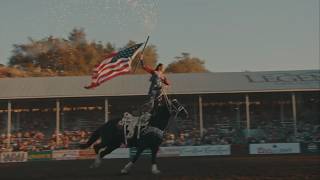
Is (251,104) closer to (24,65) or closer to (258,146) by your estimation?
(258,146)

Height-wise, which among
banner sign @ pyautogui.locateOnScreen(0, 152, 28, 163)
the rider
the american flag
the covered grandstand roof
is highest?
the covered grandstand roof

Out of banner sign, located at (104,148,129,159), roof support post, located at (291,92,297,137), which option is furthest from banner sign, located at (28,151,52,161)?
roof support post, located at (291,92,297,137)

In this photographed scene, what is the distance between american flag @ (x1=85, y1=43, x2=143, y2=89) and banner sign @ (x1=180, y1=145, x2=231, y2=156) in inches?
563

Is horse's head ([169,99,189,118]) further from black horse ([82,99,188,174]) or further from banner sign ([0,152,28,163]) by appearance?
banner sign ([0,152,28,163])

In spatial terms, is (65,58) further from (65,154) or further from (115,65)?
(115,65)

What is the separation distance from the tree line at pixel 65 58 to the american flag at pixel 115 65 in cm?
5702

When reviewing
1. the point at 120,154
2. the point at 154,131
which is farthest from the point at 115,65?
the point at 120,154

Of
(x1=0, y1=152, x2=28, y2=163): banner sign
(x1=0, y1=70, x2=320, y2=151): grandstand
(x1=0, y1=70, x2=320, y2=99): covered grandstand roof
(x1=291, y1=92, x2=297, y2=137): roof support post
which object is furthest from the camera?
(x1=0, y1=70, x2=320, y2=99): covered grandstand roof

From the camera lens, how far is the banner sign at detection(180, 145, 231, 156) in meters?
30.2

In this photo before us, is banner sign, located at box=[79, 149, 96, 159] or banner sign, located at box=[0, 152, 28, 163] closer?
banner sign, located at box=[0, 152, 28, 163]

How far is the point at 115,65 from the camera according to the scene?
16.8 meters

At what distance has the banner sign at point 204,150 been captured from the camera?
30219 millimetres

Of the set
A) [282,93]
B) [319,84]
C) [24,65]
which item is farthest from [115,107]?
[24,65]

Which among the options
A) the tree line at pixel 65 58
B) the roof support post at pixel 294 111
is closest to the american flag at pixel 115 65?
the roof support post at pixel 294 111
